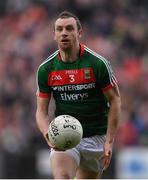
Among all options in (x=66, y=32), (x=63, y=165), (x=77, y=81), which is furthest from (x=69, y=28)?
(x=63, y=165)

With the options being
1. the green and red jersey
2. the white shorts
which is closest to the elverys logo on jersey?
the green and red jersey

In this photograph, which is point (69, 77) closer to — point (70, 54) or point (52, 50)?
point (70, 54)

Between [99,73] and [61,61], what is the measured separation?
0.44 meters

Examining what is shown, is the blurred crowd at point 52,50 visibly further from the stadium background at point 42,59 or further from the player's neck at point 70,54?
the player's neck at point 70,54

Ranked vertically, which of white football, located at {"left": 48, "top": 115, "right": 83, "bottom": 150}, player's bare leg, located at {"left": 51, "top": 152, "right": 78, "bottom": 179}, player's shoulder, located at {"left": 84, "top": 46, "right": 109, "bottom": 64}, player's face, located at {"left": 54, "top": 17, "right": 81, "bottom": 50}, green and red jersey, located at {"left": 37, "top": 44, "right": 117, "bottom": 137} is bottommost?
player's bare leg, located at {"left": 51, "top": 152, "right": 78, "bottom": 179}

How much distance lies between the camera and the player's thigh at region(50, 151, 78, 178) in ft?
30.0

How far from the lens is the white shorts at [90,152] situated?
9586 mm

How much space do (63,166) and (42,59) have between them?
8.83m

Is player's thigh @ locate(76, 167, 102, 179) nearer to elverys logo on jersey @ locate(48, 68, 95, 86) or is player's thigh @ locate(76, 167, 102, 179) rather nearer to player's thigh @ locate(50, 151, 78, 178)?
player's thigh @ locate(50, 151, 78, 178)

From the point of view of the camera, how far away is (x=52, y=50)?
58.7 feet

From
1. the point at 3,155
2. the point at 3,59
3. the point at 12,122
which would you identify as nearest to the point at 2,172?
the point at 3,155


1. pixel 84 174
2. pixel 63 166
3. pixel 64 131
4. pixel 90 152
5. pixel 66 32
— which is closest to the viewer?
pixel 64 131

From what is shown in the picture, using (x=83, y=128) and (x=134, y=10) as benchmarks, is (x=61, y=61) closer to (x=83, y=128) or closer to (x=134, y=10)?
(x=83, y=128)

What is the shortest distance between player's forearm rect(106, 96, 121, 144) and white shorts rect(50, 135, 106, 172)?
17.6 inches
